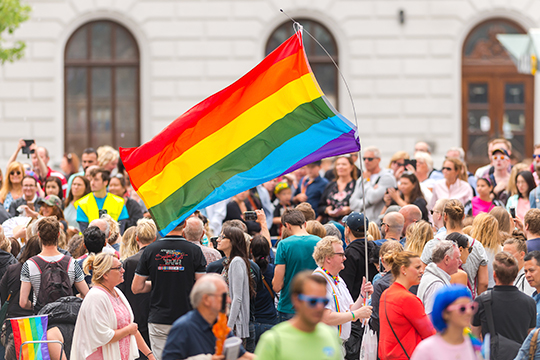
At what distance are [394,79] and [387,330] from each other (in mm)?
11786

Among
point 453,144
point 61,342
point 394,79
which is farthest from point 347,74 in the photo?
point 61,342

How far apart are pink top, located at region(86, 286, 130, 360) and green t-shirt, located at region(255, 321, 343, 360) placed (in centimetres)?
242

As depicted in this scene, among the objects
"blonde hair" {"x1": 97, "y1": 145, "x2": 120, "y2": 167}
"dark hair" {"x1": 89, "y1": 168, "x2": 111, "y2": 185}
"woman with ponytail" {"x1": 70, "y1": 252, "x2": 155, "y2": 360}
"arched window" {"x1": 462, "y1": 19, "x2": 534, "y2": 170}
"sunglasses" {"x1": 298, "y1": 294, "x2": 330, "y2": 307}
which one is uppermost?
"arched window" {"x1": 462, "y1": 19, "x2": 534, "y2": 170}

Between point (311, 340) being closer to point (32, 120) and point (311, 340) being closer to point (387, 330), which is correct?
point (387, 330)

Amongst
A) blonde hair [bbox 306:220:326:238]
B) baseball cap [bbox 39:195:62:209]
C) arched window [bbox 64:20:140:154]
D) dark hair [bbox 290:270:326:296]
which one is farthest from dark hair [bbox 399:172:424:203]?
arched window [bbox 64:20:140:154]

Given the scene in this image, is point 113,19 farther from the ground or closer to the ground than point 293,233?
farther from the ground

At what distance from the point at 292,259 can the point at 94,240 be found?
198 centimetres

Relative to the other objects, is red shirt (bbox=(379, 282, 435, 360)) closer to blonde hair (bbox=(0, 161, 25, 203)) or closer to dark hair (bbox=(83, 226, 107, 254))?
dark hair (bbox=(83, 226, 107, 254))

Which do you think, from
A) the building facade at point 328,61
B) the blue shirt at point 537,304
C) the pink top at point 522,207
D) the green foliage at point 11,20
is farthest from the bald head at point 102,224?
the building facade at point 328,61

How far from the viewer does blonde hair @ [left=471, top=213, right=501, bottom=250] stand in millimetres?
7641

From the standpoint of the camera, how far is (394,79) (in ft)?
55.4

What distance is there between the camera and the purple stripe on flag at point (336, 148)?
6.89m

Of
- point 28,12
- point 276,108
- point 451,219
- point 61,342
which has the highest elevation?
point 28,12

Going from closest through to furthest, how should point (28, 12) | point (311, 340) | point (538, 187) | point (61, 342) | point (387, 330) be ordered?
point (311, 340) → point (387, 330) → point (61, 342) → point (538, 187) → point (28, 12)
